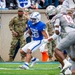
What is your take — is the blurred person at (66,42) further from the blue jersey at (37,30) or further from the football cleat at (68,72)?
the blue jersey at (37,30)

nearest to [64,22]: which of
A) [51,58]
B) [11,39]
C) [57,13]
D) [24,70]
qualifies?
[57,13]

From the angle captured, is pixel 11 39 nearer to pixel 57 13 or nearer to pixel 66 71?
pixel 57 13

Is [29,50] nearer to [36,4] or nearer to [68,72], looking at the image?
[68,72]

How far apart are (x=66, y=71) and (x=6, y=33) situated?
966 cm

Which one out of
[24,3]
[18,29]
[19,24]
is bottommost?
[18,29]

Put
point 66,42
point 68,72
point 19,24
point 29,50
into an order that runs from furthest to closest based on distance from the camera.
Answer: point 19,24 → point 29,50 → point 68,72 → point 66,42

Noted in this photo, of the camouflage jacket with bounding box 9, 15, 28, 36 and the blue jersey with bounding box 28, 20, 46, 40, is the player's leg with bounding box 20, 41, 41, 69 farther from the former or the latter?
the camouflage jacket with bounding box 9, 15, 28, 36

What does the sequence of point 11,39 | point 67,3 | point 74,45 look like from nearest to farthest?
point 74,45
point 67,3
point 11,39

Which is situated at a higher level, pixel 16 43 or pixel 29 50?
pixel 29 50

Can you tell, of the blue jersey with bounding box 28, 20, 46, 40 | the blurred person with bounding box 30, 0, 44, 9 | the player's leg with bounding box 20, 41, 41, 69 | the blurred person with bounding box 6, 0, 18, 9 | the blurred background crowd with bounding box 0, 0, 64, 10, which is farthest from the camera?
the blurred person with bounding box 30, 0, 44, 9

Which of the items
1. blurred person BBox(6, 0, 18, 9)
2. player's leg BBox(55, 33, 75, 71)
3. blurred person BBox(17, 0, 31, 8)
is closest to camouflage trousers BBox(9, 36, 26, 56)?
blurred person BBox(17, 0, 31, 8)

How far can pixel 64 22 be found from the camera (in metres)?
12.0

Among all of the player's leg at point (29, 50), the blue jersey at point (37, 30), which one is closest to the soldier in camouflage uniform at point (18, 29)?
the blue jersey at point (37, 30)

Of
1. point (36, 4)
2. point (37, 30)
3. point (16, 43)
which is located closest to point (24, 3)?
point (36, 4)
